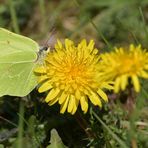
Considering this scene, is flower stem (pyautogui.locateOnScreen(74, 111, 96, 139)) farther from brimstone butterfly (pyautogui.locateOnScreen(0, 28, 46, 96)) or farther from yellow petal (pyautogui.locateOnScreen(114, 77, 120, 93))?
yellow petal (pyautogui.locateOnScreen(114, 77, 120, 93))

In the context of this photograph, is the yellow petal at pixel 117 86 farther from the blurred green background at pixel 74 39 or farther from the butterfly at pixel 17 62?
the butterfly at pixel 17 62

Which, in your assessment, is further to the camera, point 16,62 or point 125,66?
point 16,62

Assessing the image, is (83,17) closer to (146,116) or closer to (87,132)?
(146,116)

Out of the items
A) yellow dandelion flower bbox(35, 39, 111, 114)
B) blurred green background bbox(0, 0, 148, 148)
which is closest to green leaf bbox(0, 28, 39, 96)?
blurred green background bbox(0, 0, 148, 148)

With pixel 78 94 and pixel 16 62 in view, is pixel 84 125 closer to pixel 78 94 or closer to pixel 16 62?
pixel 78 94

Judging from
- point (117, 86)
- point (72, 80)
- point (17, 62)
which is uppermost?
point (17, 62)

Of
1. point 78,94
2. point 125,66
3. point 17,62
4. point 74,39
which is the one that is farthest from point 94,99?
point 74,39

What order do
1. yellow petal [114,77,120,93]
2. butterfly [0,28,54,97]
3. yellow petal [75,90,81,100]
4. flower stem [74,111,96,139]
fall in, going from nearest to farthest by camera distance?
yellow petal [114,77,120,93] < yellow petal [75,90,81,100] < flower stem [74,111,96,139] < butterfly [0,28,54,97]
